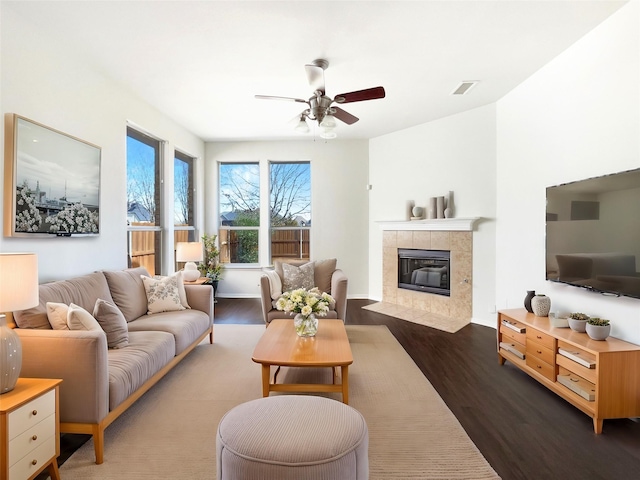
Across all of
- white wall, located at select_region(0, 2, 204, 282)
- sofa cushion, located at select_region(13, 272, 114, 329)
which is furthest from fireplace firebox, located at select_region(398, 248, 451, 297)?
sofa cushion, located at select_region(13, 272, 114, 329)

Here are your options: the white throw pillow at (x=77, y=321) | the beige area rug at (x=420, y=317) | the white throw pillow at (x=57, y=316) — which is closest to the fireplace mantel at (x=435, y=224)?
the beige area rug at (x=420, y=317)

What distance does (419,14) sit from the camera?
2.64 m

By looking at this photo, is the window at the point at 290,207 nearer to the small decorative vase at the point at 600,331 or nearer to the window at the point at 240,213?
the window at the point at 240,213

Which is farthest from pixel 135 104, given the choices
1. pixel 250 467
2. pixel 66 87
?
pixel 250 467

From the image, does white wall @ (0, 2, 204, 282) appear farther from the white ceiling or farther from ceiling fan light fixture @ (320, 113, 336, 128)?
ceiling fan light fixture @ (320, 113, 336, 128)

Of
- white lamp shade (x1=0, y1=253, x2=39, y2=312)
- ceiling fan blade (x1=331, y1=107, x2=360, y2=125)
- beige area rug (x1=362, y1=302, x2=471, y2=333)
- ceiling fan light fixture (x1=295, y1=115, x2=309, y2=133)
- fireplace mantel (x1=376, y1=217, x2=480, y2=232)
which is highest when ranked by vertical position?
ceiling fan blade (x1=331, y1=107, x2=360, y2=125)

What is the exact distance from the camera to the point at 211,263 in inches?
245

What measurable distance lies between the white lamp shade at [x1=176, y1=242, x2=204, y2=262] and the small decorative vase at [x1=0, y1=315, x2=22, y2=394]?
3271 millimetres

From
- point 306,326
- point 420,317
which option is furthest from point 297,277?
point 420,317

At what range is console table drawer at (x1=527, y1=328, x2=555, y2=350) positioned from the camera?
104 inches

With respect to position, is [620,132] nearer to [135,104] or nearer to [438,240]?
[438,240]

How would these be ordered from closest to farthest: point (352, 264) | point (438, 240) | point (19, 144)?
point (19, 144) → point (438, 240) → point (352, 264)

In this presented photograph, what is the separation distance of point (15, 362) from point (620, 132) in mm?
4180

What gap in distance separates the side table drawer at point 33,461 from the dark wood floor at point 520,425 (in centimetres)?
31
